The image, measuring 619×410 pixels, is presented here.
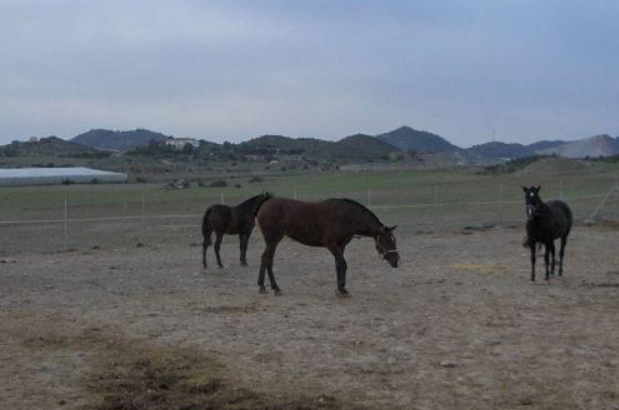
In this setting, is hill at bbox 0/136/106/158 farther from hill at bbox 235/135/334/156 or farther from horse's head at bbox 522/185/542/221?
horse's head at bbox 522/185/542/221

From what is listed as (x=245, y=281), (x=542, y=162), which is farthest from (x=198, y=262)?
(x=542, y=162)

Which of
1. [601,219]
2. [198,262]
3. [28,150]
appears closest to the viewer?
[198,262]

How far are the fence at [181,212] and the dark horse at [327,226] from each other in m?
11.6

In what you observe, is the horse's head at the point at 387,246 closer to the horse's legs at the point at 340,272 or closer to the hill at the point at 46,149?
the horse's legs at the point at 340,272

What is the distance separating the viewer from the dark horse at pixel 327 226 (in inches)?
531

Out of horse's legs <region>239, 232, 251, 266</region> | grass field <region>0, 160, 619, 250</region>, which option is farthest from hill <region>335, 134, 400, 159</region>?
horse's legs <region>239, 232, 251, 266</region>

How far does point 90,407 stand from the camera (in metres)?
7.32

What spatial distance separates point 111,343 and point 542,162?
222 feet

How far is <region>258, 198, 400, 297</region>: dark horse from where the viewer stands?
1350 centimetres

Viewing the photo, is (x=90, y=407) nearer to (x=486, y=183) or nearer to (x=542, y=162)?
(x=486, y=183)

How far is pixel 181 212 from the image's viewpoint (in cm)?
3828

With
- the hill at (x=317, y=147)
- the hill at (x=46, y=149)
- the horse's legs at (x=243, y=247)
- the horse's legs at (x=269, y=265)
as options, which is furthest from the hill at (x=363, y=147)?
the horse's legs at (x=269, y=265)

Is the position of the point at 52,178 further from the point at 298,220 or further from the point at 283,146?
the point at 283,146

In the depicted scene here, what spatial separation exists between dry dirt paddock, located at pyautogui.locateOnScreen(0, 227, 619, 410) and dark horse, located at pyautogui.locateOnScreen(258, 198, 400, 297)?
644mm
